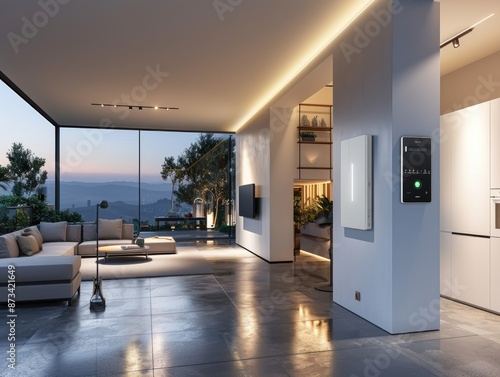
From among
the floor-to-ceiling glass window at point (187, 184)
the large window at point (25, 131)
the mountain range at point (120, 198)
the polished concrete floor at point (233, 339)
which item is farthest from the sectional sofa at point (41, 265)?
the floor-to-ceiling glass window at point (187, 184)

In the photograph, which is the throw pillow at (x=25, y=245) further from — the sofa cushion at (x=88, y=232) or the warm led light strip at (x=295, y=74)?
the warm led light strip at (x=295, y=74)

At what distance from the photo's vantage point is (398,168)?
360 centimetres

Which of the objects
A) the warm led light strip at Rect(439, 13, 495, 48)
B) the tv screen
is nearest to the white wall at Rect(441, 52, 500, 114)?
the warm led light strip at Rect(439, 13, 495, 48)

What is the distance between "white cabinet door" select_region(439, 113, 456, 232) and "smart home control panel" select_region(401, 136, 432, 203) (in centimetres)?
148

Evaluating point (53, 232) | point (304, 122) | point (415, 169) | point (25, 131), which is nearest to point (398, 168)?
point (415, 169)

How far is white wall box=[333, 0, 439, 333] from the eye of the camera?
359cm

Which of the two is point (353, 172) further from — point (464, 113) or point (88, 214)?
point (88, 214)

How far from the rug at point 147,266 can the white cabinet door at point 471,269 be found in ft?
12.3

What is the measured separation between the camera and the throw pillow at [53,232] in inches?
323

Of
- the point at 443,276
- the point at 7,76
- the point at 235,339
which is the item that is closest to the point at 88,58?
the point at 7,76

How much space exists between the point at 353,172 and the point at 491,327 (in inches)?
78.9

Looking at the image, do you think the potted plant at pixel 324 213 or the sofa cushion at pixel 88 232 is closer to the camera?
the potted plant at pixel 324 213

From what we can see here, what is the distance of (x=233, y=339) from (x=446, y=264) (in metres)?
3.06

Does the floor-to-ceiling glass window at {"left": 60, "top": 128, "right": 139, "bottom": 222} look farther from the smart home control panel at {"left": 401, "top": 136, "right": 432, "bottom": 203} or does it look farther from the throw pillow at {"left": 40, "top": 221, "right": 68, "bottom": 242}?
the smart home control panel at {"left": 401, "top": 136, "right": 432, "bottom": 203}
